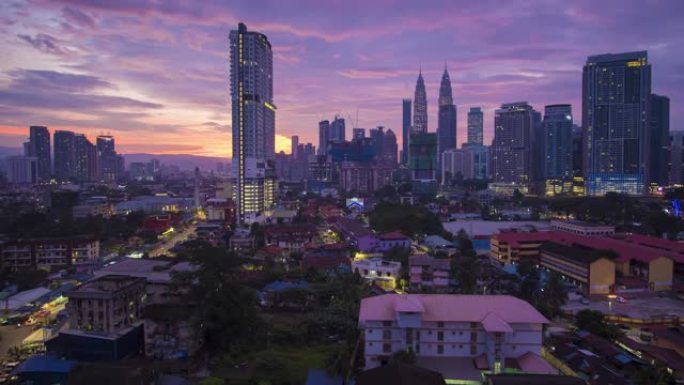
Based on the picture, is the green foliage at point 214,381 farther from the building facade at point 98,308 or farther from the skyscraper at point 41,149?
the skyscraper at point 41,149

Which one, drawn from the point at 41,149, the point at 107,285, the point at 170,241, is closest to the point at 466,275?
the point at 107,285

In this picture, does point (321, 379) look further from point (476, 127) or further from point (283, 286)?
point (476, 127)

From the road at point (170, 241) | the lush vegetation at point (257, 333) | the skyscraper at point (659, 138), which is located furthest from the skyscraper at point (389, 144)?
the lush vegetation at point (257, 333)

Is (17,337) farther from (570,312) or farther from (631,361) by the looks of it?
(570,312)

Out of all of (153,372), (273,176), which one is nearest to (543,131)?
(273,176)

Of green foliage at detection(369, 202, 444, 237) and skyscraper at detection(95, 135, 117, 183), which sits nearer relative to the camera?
green foliage at detection(369, 202, 444, 237)

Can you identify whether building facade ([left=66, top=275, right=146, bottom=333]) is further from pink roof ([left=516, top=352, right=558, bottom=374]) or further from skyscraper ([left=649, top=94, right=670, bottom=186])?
skyscraper ([left=649, top=94, right=670, bottom=186])

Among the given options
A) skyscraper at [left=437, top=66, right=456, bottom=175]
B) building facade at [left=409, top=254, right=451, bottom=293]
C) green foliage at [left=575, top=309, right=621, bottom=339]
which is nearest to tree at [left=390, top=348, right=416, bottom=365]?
green foliage at [left=575, top=309, right=621, bottom=339]
